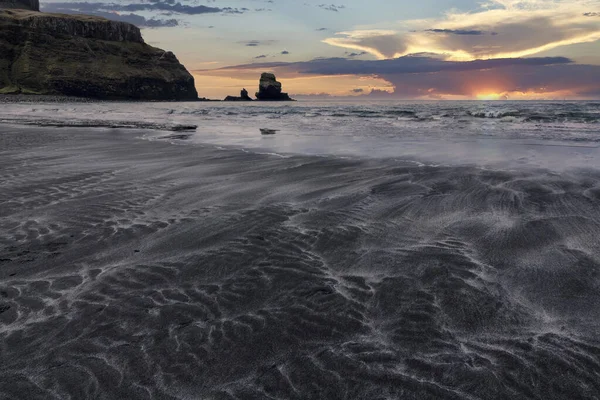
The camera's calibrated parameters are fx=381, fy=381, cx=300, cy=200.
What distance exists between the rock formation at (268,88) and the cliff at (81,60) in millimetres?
37905

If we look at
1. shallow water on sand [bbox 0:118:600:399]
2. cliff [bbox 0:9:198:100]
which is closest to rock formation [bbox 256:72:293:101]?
cliff [bbox 0:9:198:100]

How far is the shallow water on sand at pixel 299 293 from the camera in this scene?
7.86ft

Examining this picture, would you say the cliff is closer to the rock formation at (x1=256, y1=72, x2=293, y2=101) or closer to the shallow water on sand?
the rock formation at (x1=256, y1=72, x2=293, y2=101)

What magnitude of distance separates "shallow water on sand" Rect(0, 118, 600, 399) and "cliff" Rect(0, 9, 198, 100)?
6168 inches

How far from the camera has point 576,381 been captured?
7.67ft

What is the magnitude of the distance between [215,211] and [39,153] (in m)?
9.08

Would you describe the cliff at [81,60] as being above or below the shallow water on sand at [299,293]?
above

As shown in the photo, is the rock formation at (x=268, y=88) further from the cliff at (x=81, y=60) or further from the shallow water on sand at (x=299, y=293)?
the shallow water on sand at (x=299, y=293)

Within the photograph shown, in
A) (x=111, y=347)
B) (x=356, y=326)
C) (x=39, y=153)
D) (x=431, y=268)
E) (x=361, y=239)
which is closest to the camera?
(x=111, y=347)

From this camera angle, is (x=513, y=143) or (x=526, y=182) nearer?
(x=526, y=182)

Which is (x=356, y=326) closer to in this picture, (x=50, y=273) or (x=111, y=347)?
(x=111, y=347)

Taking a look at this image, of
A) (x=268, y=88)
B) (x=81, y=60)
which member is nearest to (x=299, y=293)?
(x=81, y=60)

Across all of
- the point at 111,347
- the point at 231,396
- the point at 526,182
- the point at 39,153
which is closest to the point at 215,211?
the point at 111,347

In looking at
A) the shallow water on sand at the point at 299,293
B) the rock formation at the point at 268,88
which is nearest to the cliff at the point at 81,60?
the rock formation at the point at 268,88
